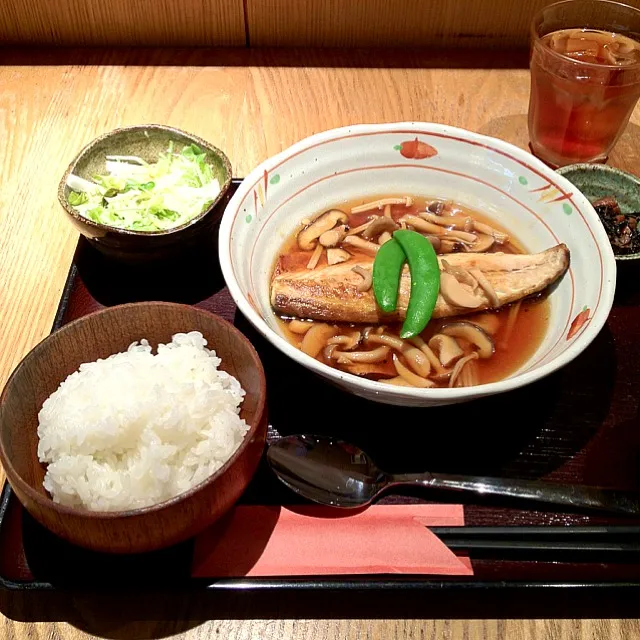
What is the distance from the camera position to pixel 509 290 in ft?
5.97

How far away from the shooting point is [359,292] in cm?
180

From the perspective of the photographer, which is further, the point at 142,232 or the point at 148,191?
the point at 148,191

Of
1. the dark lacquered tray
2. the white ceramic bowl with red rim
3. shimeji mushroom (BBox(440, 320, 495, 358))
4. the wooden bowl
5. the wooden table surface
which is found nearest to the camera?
the wooden bowl

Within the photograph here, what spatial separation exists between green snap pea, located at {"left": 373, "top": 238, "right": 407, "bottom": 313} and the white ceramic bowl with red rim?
0.99ft

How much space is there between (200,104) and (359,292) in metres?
1.45

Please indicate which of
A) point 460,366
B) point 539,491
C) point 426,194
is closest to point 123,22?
point 426,194

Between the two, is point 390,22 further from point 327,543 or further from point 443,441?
point 327,543

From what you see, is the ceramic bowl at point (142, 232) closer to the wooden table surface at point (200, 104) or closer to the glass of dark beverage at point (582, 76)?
the wooden table surface at point (200, 104)

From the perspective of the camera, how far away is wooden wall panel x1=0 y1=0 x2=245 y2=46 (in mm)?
2889

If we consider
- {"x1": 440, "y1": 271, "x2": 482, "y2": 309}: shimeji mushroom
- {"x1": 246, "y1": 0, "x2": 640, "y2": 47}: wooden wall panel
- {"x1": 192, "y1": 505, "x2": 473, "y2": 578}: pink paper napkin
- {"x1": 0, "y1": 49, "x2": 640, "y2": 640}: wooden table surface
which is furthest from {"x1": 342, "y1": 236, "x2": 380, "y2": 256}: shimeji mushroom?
{"x1": 246, "y1": 0, "x2": 640, "y2": 47}: wooden wall panel

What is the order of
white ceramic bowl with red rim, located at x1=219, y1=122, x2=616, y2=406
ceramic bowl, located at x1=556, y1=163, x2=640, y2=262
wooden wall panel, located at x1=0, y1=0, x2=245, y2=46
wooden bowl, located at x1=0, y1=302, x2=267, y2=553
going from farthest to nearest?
wooden wall panel, located at x1=0, y1=0, x2=245, y2=46, ceramic bowl, located at x1=556, y1=163, x2=640, y2=262, white ceramic bowl with red rim, located at x1=219, y1=122, x2=616, y2=406, wooden bowl, located at x1=0, y1=302, x2=267, y2=553

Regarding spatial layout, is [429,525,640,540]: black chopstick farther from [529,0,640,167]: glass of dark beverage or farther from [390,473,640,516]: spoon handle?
[529,0,640,167]: glass of dark beverage

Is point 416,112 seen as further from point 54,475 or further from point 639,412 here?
point 54,475

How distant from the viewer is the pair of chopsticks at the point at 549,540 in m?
1.36
